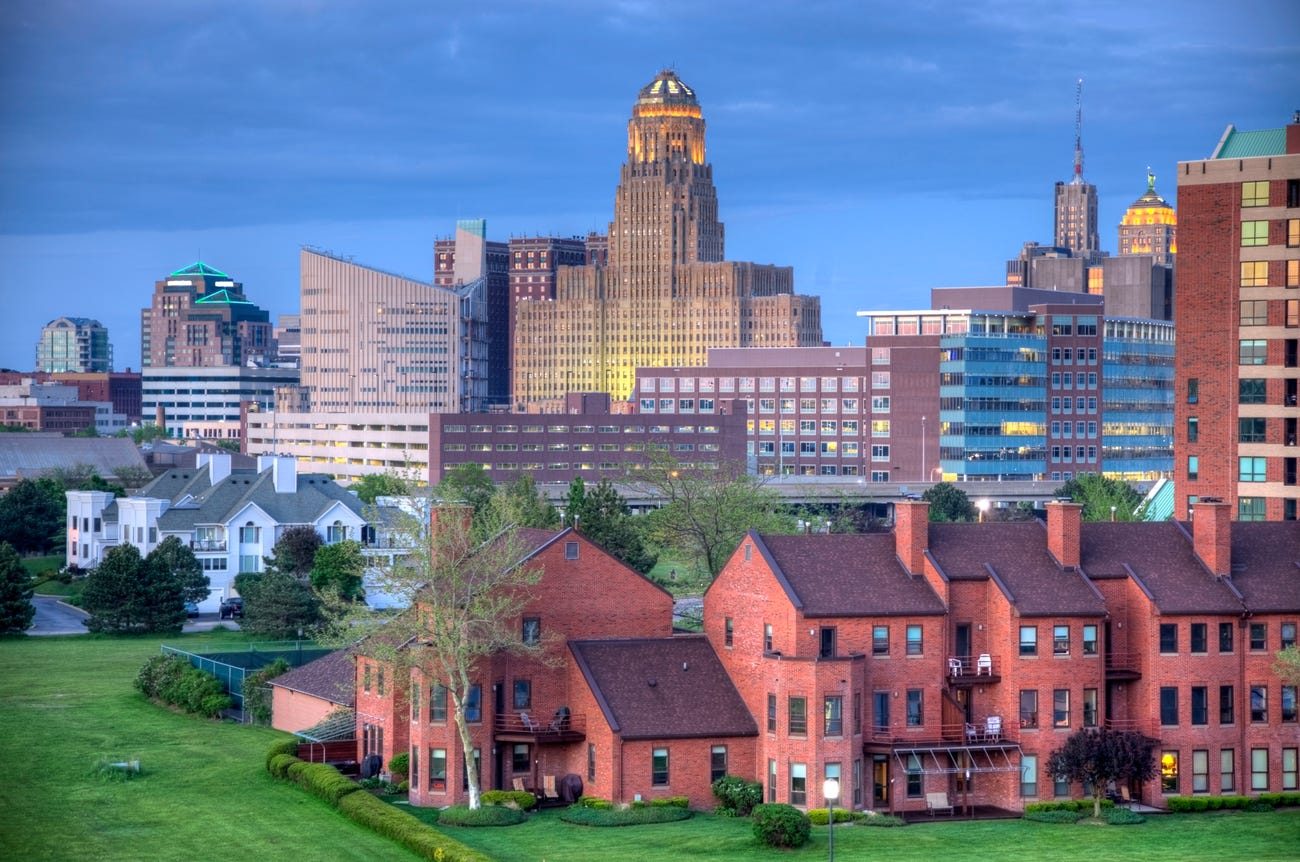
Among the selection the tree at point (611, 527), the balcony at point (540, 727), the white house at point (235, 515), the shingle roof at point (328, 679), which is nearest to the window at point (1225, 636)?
the balcony at point (540, 727)

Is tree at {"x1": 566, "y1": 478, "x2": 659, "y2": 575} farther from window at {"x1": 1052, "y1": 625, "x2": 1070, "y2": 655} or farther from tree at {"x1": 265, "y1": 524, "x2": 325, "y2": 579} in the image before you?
window at {"x1": 1052, "y1": 625, "x2": 1070, "y2": 655}

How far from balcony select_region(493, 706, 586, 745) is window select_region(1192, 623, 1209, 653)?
23911mm

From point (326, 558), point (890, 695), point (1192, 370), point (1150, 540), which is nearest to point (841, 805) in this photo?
point (890, 695)

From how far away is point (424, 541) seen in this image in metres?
78.0

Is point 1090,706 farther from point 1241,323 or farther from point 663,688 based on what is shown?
point 1241,323

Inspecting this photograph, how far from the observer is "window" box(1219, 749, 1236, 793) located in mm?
77188

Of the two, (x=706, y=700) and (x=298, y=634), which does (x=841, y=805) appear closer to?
(x=706, y=700)

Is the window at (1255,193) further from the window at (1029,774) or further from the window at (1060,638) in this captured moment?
the window at (1029,774)

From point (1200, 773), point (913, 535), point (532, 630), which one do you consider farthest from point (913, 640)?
point (532, 630)

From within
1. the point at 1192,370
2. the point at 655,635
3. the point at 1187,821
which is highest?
the point at 1192,370

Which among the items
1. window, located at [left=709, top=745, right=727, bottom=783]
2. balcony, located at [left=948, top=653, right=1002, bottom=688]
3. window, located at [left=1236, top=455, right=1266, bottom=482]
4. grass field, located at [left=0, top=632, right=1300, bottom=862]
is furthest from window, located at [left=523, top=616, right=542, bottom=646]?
window, located at [left=1236, top=455, right=1266, bottom=482]

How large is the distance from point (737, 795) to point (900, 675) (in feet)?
25.6

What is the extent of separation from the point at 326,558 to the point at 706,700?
56312 millimetres

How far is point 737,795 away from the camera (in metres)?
72.9
